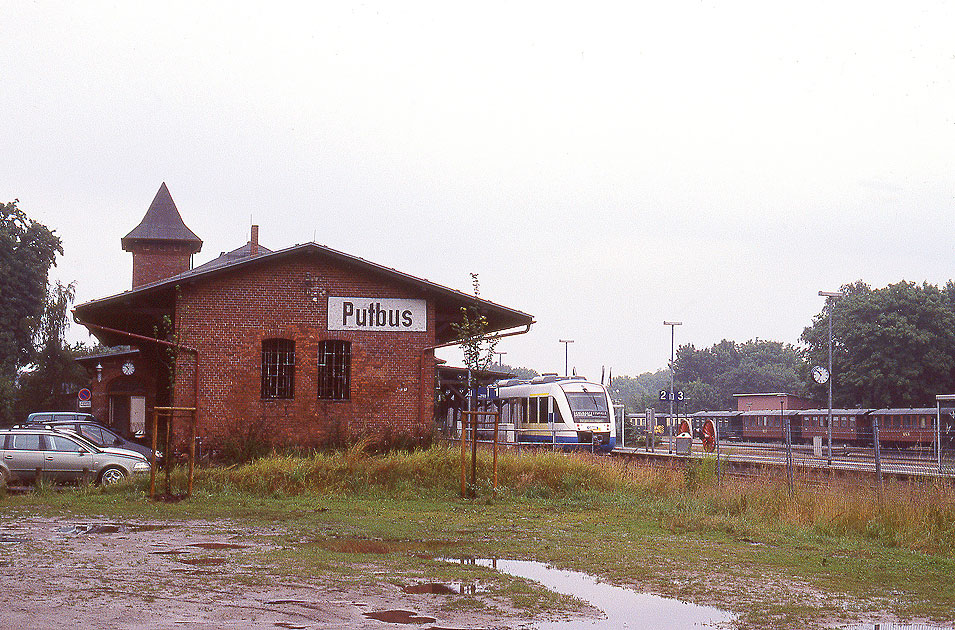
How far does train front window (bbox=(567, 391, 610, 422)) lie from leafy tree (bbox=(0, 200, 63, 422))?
26712mm

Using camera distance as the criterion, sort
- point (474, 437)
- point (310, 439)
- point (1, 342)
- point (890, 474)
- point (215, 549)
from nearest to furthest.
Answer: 1. point (215, 549)
2. point (474, 437)
3. point (890, 474)
4. point (310, 439)
5. point (1, 342)

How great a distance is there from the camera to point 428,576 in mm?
8977

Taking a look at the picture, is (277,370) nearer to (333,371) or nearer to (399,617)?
(333,371)

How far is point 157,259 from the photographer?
62.0 m

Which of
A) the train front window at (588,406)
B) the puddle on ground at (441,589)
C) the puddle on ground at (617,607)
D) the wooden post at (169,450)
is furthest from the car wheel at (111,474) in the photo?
the train front window at (588,406)

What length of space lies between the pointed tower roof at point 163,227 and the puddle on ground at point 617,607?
184ft

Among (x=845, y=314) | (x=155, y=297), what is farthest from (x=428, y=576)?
(x=845, y=314)

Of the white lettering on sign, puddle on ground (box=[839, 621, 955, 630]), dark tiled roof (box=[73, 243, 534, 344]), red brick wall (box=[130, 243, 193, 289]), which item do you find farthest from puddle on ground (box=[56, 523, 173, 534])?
red brick wall (box=[130, 243, 193, 289])

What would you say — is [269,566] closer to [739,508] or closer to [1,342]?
[739,508]

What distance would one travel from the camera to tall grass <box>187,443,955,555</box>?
1384cm

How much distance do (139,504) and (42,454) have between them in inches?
211

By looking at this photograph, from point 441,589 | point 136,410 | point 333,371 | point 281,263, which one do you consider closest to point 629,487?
point 333,371

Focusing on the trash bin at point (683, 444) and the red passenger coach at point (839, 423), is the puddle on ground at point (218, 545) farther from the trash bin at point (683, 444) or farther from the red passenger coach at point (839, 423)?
the red passenger coach at point (839, 423)

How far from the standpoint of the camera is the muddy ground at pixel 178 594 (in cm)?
687
